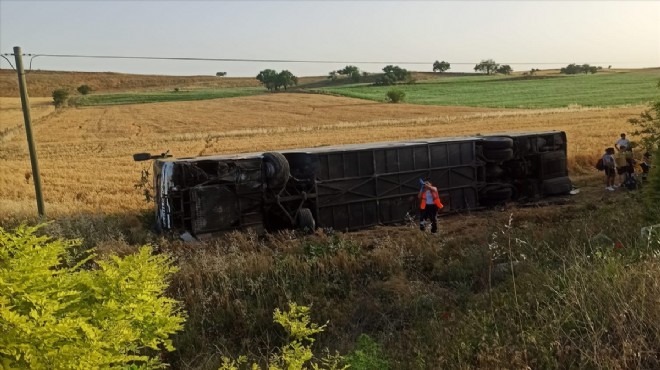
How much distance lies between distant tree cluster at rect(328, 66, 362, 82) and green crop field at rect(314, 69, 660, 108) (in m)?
20.4

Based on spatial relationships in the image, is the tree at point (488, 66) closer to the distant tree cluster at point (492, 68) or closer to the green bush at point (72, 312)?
the distant tree cluster at point (492, 68)

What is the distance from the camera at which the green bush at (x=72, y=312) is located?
11.1 feet

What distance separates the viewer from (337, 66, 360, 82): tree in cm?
11262

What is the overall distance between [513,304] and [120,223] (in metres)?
11.3

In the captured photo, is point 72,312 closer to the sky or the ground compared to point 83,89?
closer to the ground

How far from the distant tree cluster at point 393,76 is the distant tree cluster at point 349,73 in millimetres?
8860

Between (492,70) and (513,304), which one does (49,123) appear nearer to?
(513,304)

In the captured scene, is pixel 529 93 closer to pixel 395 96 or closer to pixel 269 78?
pixel 395 96

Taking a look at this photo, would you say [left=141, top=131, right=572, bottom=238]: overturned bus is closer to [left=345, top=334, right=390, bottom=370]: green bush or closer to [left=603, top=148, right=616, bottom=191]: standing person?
[left=603, top=148, right=616, bottom=191]: standing person

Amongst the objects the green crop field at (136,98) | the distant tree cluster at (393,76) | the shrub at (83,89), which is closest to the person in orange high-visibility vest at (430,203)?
the green crop field at (136,98)

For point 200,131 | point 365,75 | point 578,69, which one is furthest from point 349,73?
point 200,131

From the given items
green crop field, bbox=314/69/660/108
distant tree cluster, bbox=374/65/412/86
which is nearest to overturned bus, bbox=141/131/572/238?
green crop field, bbox=314/69/660/108

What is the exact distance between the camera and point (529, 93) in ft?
239

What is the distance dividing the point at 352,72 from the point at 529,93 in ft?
162
